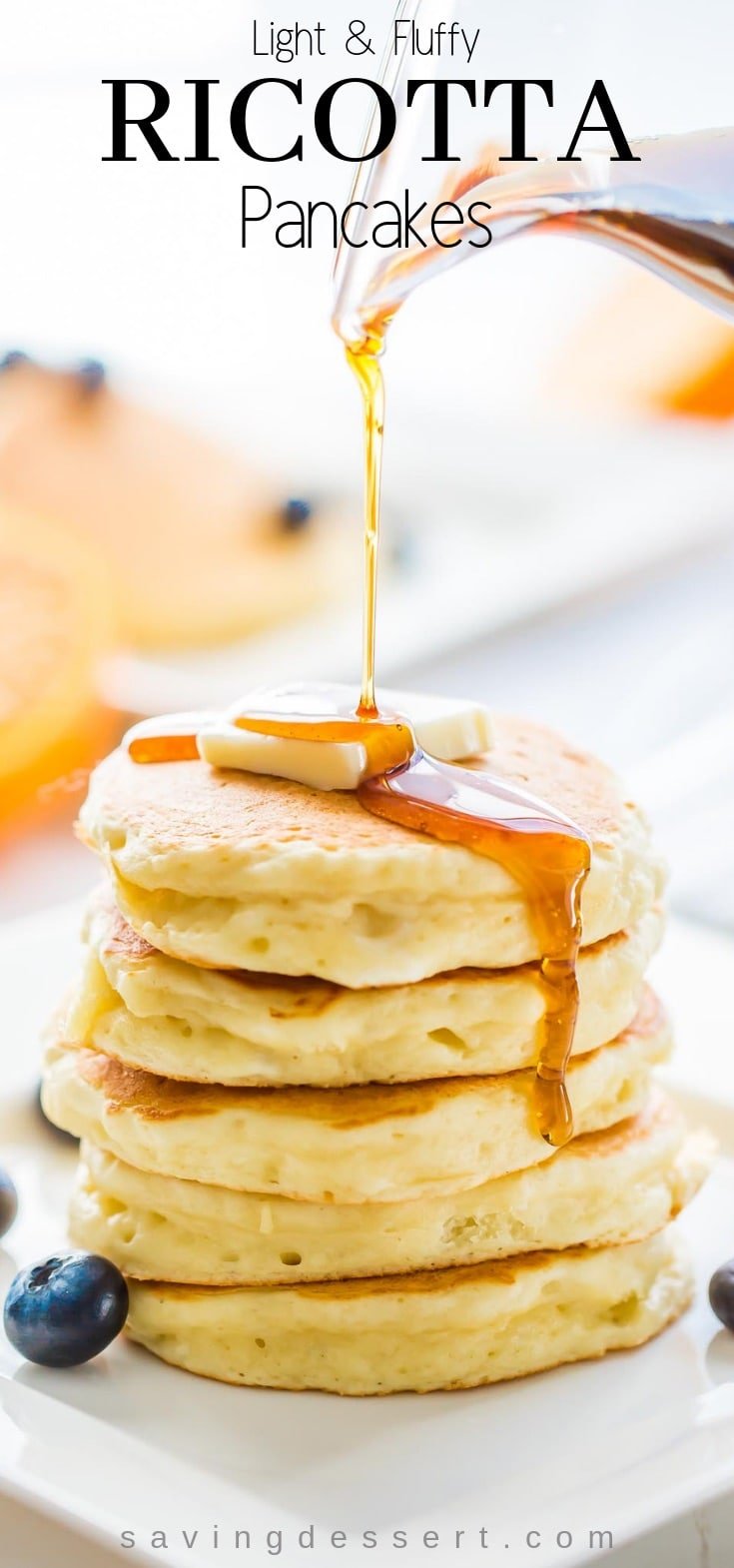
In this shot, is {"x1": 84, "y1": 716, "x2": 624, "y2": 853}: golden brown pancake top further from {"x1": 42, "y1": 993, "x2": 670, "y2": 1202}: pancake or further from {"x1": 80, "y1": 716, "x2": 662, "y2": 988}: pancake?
{"x1": 42, "y1": 993, "x2": 670, "y2": 1202}: pancake

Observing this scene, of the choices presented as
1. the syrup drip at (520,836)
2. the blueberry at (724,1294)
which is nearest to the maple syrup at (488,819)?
the syrup drip at (520,836)

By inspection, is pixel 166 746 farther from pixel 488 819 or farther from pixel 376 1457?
pixel 376 1457

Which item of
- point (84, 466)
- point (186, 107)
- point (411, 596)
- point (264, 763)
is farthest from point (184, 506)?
point (264, 763)

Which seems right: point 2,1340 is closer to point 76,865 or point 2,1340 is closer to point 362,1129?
point 362,1129

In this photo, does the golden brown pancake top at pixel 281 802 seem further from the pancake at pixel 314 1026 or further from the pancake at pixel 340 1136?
the pancake at pixel 340 1136

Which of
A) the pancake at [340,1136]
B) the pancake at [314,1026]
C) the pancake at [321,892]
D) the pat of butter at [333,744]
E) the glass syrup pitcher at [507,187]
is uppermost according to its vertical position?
the glass syrup pitcher at [507,187]

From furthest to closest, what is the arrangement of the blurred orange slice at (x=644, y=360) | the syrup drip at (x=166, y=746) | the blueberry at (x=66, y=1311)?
the blurred orange slice at (x=644, y=360)
the syrup drip at (x=166, y=746)
the blueberry at (x=66, y=1311)
